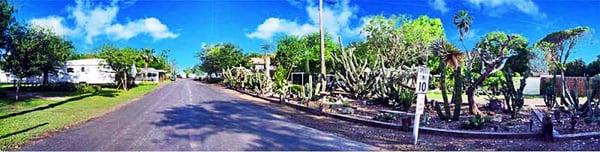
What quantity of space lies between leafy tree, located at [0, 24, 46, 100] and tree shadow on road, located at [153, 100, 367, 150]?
1651cm

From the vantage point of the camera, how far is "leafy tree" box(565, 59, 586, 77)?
140 ft

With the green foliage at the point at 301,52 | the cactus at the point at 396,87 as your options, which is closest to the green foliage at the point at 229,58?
the green foliage at the point at 301,52

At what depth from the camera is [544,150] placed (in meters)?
8.83

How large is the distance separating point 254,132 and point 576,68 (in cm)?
Answer: 4092

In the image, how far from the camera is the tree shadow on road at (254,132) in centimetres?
954

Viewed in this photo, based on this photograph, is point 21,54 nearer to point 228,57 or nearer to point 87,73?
point 87,73

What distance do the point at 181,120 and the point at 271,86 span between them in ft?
55.1

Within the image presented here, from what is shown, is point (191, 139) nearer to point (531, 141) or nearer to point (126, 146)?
point (126, 146)

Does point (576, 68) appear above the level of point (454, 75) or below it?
above

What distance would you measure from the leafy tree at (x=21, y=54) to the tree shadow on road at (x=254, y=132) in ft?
54.2

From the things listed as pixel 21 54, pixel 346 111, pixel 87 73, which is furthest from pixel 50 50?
pixel 346 111

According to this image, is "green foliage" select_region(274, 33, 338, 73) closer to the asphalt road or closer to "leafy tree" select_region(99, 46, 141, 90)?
"leafy tree" select_region(99, 46, 141, 90)

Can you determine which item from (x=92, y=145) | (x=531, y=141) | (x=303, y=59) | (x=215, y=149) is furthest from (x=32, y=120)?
(x=303, y=59)

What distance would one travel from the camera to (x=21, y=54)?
28.2m
